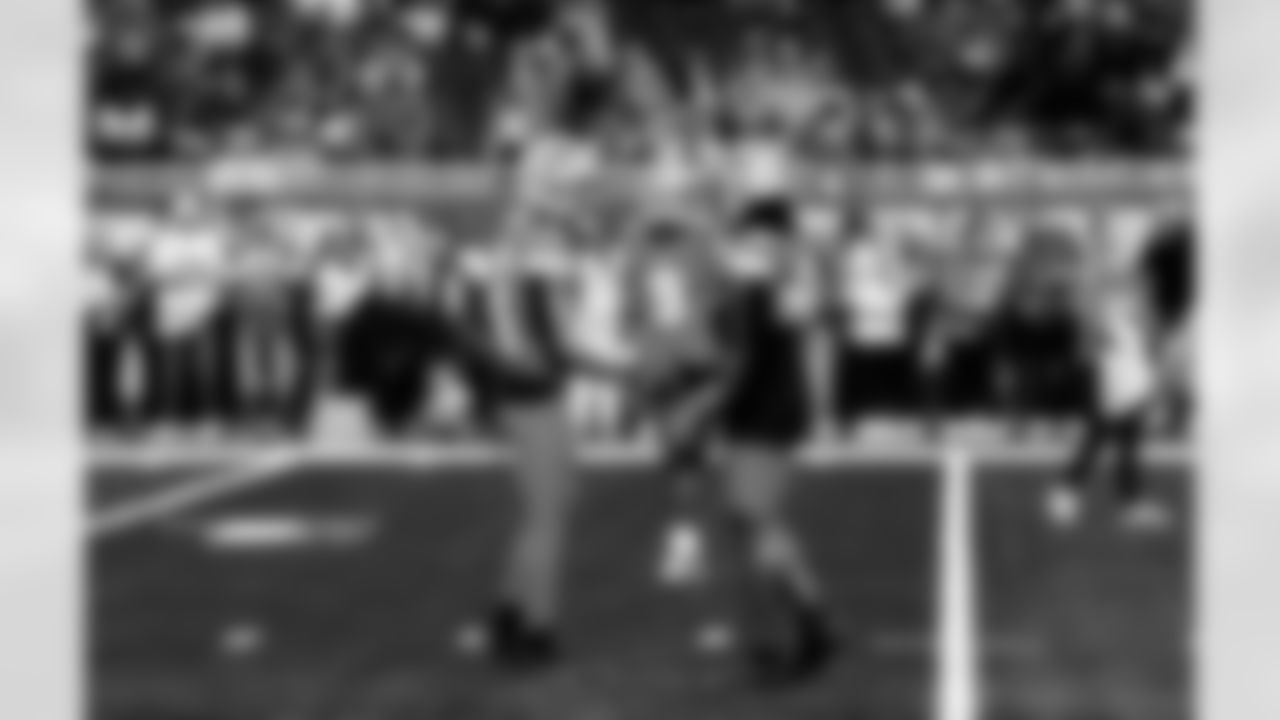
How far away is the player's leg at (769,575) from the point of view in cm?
630

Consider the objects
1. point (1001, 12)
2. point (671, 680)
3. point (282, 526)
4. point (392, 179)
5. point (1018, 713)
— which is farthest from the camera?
point (1001, 12)

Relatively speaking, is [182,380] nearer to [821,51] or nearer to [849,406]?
[849,406]

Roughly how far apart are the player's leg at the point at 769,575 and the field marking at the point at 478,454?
795 cm

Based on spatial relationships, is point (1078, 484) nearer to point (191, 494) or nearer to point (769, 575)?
point (191, 494)

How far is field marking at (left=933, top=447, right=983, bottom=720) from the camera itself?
22.5ft

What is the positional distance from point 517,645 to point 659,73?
56.9 ft

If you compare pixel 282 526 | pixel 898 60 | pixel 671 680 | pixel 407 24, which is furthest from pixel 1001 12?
pixel 671 680

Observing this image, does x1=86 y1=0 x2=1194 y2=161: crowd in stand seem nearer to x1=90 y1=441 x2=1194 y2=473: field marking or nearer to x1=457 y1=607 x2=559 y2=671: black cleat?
x1=90 y1=441 x2=1194 y2=473: field marking

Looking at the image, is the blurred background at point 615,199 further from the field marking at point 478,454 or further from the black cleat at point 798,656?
the black cleat at point 798,656

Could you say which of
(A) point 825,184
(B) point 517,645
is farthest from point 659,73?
(B) point 517,645

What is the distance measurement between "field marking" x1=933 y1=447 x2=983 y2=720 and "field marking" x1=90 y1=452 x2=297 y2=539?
3334 mm

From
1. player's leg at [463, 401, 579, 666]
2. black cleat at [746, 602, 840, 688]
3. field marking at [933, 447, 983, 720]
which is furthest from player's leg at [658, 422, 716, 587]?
field marking at [933, 447, 983, 720]

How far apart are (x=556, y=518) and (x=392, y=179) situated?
1221 cm

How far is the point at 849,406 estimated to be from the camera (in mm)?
16609
